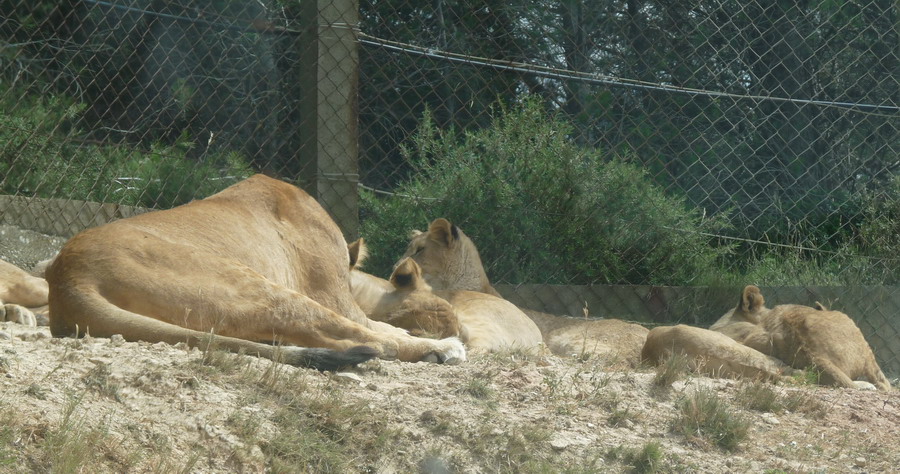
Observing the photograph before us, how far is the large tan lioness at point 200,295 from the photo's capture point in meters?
3.95

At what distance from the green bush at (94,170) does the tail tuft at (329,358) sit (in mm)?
3489

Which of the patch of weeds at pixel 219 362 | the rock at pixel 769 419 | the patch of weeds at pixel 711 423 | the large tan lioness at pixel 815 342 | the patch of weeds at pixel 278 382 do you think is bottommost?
the large tan lioness at pixel 815 342

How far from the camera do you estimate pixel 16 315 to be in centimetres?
497

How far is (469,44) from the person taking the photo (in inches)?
Result: 359

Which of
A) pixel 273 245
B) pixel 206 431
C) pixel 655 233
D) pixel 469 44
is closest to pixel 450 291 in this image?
pixel 655 233

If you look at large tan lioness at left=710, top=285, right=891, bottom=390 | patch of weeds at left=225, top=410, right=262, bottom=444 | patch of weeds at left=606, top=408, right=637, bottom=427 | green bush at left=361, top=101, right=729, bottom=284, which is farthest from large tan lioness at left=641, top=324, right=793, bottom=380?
patch of weeds at left=225, top=410, right=262, bottom=444

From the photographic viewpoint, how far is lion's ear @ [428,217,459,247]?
23.1 ft

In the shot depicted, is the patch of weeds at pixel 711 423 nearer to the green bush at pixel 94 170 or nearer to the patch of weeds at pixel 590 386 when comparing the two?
the patch of weeds at pixel 590 386

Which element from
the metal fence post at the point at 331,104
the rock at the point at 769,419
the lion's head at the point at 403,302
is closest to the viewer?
the rock at the point at 769,419

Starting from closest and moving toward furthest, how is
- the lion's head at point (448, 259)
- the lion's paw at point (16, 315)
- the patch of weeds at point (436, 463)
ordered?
the patch of weeds at point (436, 463) → the lion's paw at point (16, 315) → the lion's head at point (448, 259)

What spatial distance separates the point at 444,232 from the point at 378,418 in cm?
371

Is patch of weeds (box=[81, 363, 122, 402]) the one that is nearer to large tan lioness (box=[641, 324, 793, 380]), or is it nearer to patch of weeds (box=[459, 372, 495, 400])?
patch of weeds (box=[459, 372, 495, 400])

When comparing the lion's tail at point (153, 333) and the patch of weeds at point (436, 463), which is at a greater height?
the lion's tail at point (153, 333)

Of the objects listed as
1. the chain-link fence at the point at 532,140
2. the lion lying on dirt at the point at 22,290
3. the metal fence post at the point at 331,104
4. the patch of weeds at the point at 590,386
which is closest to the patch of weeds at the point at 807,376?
the patch of weeds at the point at 590,386
